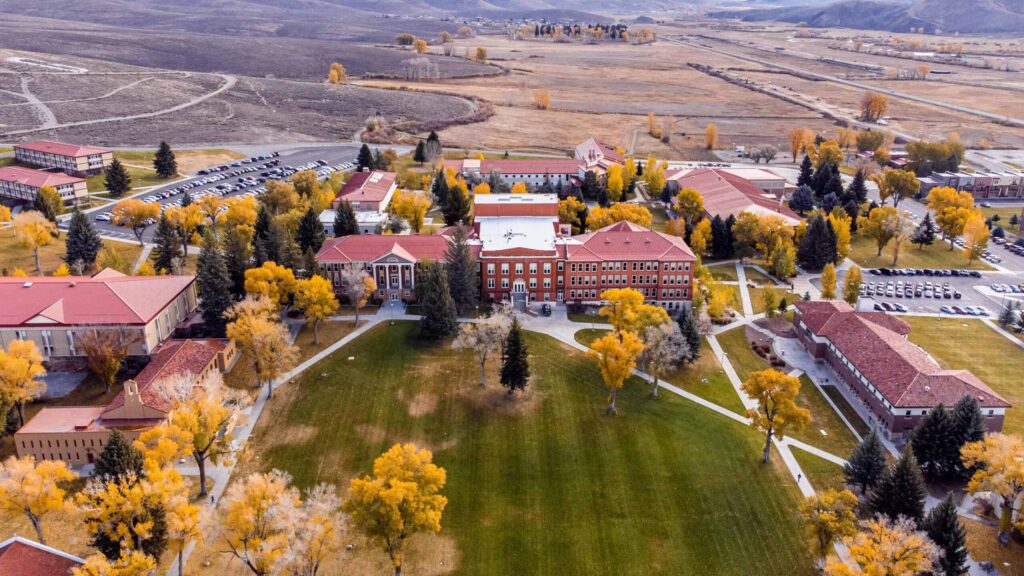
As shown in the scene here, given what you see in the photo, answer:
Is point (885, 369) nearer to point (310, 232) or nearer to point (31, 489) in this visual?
point (31, 489)

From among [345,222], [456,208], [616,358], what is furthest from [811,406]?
[345,222]

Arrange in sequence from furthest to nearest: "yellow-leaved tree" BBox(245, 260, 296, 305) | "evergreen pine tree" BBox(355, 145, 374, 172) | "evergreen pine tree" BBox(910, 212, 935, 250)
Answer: "evergreen pine tree" BBox(355, 145, 374, 172)
"evergreen pine tree" BBox(910, 212, 935, 250)
"yellow-leaved tree" BBox(245, 260, 296, 305)

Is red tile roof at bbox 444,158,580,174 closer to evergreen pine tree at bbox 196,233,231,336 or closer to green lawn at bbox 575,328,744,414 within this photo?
evergreen pine tree at bbox 196,233,231,336

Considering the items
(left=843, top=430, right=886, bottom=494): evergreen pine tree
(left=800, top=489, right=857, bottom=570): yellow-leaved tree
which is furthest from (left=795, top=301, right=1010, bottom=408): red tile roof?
(left=800, top=489, right=857, bottom=570): yellow-leaved tree

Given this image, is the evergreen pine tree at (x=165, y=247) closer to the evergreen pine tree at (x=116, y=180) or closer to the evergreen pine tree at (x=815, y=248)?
the evergreen pine tree at (x=116, y=180)

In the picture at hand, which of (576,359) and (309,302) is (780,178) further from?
(309,302)

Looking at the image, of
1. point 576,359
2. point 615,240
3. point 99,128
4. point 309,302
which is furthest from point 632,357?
point 99,128
